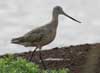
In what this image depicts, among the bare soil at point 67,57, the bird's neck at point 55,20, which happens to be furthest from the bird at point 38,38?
the bare soil at point 67,57


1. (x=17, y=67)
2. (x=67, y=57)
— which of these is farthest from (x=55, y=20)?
(x=17, y=67)

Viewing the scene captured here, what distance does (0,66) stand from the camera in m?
8.78

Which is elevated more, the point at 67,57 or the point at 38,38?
the point at 38,38

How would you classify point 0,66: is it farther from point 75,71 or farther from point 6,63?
point 75,71

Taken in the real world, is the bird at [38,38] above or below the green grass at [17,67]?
above

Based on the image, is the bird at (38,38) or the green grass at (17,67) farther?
the bird at (38,38)

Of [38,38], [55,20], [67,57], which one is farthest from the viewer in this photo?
[67,57]

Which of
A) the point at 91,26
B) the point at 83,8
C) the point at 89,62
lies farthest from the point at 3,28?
the point at 89,62

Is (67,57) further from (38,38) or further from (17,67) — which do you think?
(17,67)

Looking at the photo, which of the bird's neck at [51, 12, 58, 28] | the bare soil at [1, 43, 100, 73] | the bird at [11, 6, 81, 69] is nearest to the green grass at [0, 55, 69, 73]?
the bird at [11, 6, 81, 69]

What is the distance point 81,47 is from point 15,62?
2986mm

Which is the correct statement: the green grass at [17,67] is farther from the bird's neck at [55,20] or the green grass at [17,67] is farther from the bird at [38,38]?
the bird's neck at [55,20]

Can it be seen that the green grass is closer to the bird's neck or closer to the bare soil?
the bare soil

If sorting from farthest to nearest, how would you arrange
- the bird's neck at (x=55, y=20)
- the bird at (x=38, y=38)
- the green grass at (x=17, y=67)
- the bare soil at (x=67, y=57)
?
the bird's neck at (x=55, y=20)
the bare soil at (x=67, y=57)
the bird at (x=38, y=38)
the green grass at (x=17, y=67)
